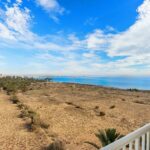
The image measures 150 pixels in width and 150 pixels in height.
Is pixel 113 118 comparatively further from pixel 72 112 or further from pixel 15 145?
pixel 15 145

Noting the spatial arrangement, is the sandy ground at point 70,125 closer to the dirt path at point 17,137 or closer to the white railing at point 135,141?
the dirt path at point 17,137

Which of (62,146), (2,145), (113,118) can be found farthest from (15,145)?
(113,118)

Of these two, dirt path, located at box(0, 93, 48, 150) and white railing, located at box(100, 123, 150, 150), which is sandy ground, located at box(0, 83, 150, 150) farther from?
white railing, located at box(100, 123, 150, 150)

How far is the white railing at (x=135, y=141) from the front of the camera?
7.34 ft

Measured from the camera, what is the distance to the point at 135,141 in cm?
285

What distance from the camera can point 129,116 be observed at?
45.6 ft

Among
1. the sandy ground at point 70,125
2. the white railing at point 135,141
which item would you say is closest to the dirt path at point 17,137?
the sandy ground at point 70,125

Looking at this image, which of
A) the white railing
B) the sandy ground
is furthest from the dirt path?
the white railing

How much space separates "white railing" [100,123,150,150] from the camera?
224cm

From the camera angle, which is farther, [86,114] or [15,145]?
[86,114]

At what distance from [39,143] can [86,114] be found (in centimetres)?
591

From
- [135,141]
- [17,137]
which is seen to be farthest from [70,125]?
[135,141]

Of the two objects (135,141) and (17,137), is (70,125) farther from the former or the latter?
(135,141)

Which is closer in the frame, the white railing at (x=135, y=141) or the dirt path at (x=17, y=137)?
the white railing at (x=135, y=141)
